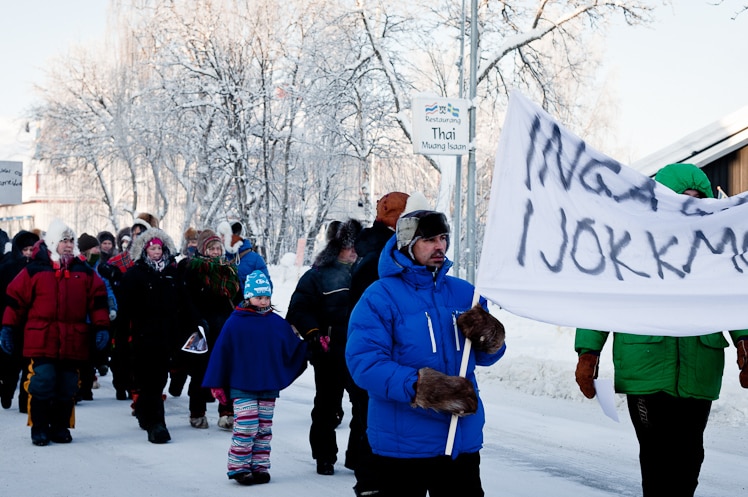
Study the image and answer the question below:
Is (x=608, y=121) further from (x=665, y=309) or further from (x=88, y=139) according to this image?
(x=665, y=309)

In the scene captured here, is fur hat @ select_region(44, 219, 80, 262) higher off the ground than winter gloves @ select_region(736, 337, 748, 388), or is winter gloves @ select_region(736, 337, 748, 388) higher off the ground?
fur hat @ select_region(44, 219, 80, 262)

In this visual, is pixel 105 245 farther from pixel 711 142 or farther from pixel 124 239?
pixel 711 142

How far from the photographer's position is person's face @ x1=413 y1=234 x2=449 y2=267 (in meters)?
4.36

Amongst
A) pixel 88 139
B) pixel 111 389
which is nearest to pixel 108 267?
pixel 111 389

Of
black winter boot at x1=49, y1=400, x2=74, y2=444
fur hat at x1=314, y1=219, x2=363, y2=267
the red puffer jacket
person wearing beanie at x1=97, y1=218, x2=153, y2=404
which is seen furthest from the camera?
person wearing beanie at x1=97, y1=218, x2=153, y2=404

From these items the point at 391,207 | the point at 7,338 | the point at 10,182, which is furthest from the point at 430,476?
the point at 10,182

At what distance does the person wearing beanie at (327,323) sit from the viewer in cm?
755

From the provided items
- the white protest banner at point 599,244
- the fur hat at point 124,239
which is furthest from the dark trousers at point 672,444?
the fur hat at point 124,239

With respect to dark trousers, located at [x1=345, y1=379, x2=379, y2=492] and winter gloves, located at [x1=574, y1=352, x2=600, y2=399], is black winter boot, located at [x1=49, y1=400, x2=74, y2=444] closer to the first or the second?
dark trousers, located at [x1=345, y1=379, x2=379, y2=492]

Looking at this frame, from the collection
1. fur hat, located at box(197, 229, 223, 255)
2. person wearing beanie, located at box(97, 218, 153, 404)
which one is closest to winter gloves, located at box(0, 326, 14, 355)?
fur hat, located at box(197, 229, 223, 255)

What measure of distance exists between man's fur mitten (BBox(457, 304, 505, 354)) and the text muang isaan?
315 mm

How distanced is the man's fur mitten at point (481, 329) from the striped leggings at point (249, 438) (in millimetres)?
3443

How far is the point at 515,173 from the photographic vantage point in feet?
14.6

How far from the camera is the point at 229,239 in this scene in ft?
38.3
